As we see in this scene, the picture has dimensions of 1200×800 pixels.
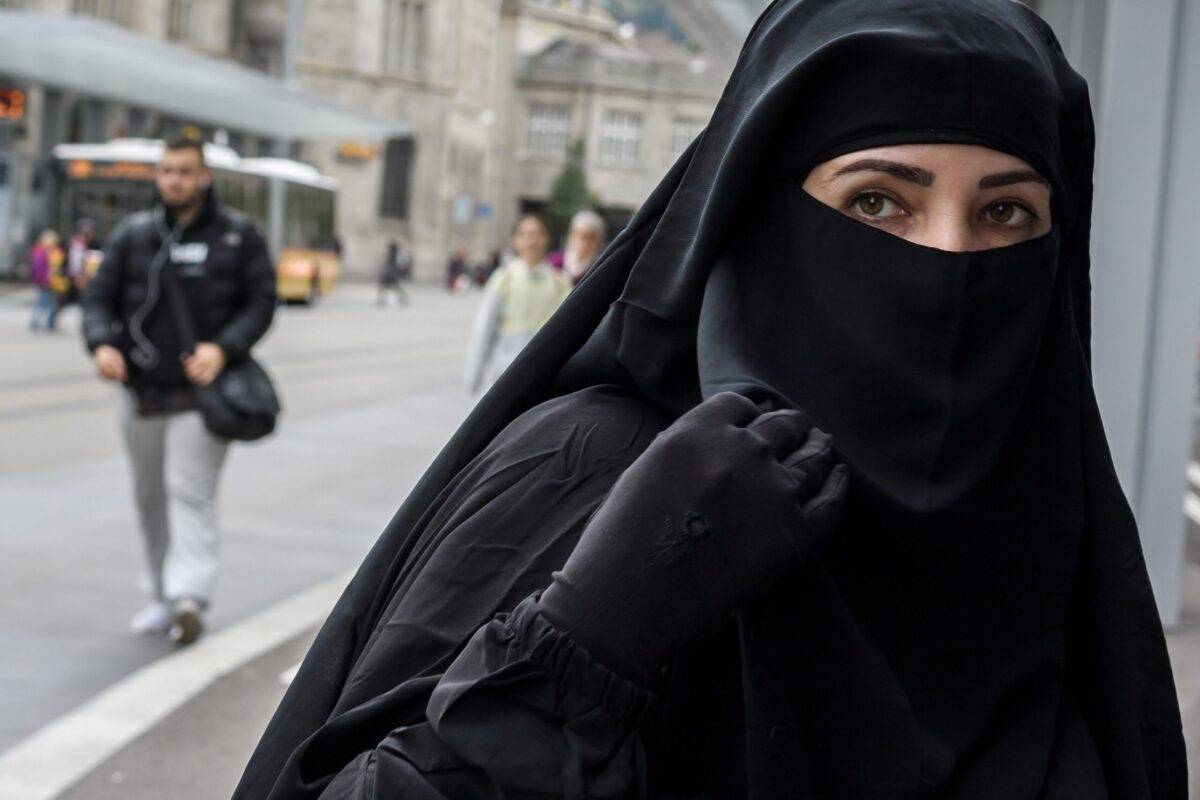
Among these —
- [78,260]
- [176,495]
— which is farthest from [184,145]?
[78,260]

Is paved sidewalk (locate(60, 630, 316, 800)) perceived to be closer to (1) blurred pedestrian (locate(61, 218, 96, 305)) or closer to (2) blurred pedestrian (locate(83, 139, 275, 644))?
(2) blurred pedestrian (locate(83, 139, 275, 644))

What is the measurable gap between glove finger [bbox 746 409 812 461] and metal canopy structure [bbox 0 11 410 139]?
2378cm

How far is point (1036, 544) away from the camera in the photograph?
1682mm

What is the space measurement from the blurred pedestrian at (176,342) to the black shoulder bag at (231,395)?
0.04 ft

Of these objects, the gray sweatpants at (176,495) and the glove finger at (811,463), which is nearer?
the glove finger at (811,463)

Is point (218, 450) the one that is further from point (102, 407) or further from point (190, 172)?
point (102, 407)

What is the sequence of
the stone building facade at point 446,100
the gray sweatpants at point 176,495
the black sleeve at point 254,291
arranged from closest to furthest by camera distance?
the gray sweatpants at point 176,495 → the black sleeve at point 254,291 → the stone building facade at point 446,100

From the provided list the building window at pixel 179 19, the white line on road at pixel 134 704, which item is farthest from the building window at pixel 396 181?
the white line on road at pixel 134 704

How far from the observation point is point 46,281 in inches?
841

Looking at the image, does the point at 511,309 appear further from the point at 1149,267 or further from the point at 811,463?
the point at 811,463

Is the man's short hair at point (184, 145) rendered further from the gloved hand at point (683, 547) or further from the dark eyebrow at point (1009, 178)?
the gloved hand at point (683, 547)

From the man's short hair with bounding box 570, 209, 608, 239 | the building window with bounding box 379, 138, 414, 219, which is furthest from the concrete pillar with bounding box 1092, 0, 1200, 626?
the building window with bounding box 379, 138, 414, 219

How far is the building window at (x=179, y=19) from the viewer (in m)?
44.9

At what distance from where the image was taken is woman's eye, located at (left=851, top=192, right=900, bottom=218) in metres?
1.67
